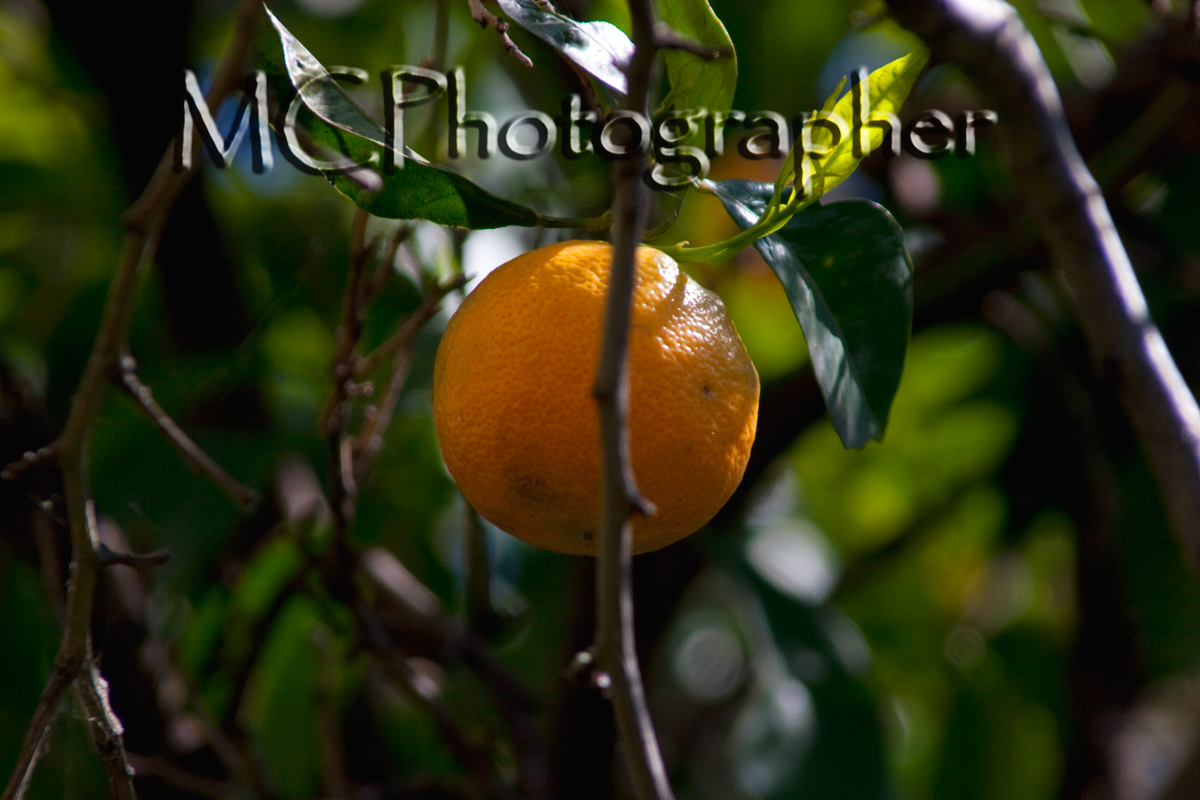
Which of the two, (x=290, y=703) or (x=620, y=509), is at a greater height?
(x=620, y=509)

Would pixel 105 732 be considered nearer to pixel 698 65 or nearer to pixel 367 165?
pixel 367 165

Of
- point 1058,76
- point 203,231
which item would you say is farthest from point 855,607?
point 203,231

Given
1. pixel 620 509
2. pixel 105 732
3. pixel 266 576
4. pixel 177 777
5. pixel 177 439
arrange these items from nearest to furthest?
pixel 620 509 → pixel 105 732 → pixel 177 439 → pixel 177 777 → pixel 266 576

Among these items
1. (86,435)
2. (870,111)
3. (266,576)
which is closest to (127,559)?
(86,435)

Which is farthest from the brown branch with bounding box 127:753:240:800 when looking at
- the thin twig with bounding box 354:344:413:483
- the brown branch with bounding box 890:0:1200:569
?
the brown branch with bounding box 890:0:1200:569

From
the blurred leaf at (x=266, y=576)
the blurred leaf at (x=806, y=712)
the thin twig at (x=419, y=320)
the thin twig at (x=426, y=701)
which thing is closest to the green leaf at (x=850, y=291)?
the thin twig at (x=419, y=320)

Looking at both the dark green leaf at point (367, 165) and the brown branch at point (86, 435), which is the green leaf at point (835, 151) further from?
the brown branch at point (86, 435)

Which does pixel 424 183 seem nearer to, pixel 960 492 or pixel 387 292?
pixel 387 292
